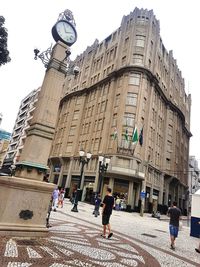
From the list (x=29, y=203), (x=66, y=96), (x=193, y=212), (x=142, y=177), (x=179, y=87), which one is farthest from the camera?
(x=179, y=87)

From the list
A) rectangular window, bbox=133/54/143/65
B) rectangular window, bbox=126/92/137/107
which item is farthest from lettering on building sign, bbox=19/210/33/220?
rectangular window, bbox=133/54/143/65

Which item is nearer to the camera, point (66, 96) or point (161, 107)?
point (161, 107)

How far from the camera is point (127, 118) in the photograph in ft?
114

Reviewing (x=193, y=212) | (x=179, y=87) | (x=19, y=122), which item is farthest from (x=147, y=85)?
(x=19, y=122)

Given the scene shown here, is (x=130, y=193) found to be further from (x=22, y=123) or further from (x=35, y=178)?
(x=22, y=123)

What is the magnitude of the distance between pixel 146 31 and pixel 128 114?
610 inches

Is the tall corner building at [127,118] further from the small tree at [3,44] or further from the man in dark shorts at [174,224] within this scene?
the man in dark shorts at [174,224]

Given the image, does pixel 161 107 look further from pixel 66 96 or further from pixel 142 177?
pixel 66 96

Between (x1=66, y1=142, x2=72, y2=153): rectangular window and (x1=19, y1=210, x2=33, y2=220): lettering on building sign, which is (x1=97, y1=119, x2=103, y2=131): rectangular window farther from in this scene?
(x1=19, y1=210, x2=33, y2=220): lettering on building sign

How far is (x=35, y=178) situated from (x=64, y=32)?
5.48 metres

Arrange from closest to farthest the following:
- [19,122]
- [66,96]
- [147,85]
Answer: [147,85]
[66,96]
[19,122]

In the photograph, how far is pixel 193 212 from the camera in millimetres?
13922

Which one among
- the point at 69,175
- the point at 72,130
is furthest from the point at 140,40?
the point at 69,175

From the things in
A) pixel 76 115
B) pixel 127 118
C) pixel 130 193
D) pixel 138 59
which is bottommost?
pixel 130 193
